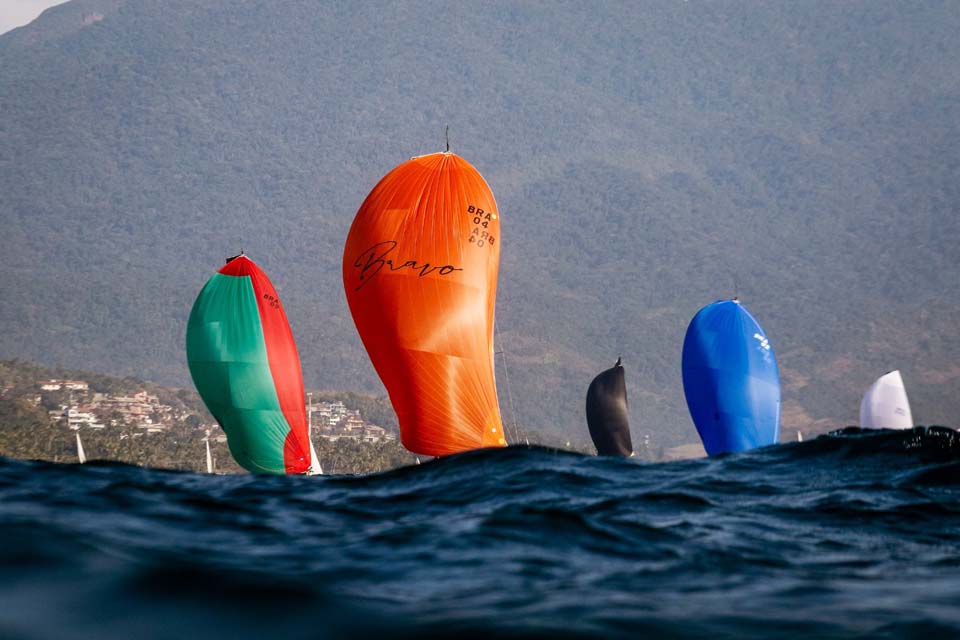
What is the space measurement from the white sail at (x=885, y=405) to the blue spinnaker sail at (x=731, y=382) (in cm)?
1514

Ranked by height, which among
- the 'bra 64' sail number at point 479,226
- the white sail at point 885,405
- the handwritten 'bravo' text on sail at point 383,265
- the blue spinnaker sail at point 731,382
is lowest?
the white sail at point 885,405

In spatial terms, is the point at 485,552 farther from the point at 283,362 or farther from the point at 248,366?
the point at 283,362

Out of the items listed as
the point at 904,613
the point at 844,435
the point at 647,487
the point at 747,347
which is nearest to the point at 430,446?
the point at 747,347

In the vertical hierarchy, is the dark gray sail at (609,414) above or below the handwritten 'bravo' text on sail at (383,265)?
below

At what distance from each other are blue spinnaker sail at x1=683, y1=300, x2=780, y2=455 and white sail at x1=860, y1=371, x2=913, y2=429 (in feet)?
49.7

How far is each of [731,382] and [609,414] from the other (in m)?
12.6

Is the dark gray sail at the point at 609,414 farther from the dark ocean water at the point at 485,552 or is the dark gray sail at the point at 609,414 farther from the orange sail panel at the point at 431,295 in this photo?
the dark ocean water at the point at 485,552

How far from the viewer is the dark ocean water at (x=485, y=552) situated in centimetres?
476

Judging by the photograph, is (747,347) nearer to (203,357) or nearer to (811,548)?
(203,357)

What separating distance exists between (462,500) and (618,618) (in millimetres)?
4685

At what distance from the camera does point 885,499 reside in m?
10.2

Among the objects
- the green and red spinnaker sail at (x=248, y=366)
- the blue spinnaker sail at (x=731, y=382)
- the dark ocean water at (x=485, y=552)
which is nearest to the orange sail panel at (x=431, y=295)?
the green and red spinnaker sail at (x=248, y=366)

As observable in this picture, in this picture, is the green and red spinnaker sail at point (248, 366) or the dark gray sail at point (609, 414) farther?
the dark gray sail at point (609, 414)

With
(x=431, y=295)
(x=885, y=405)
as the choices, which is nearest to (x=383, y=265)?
(x=431, y=295)
